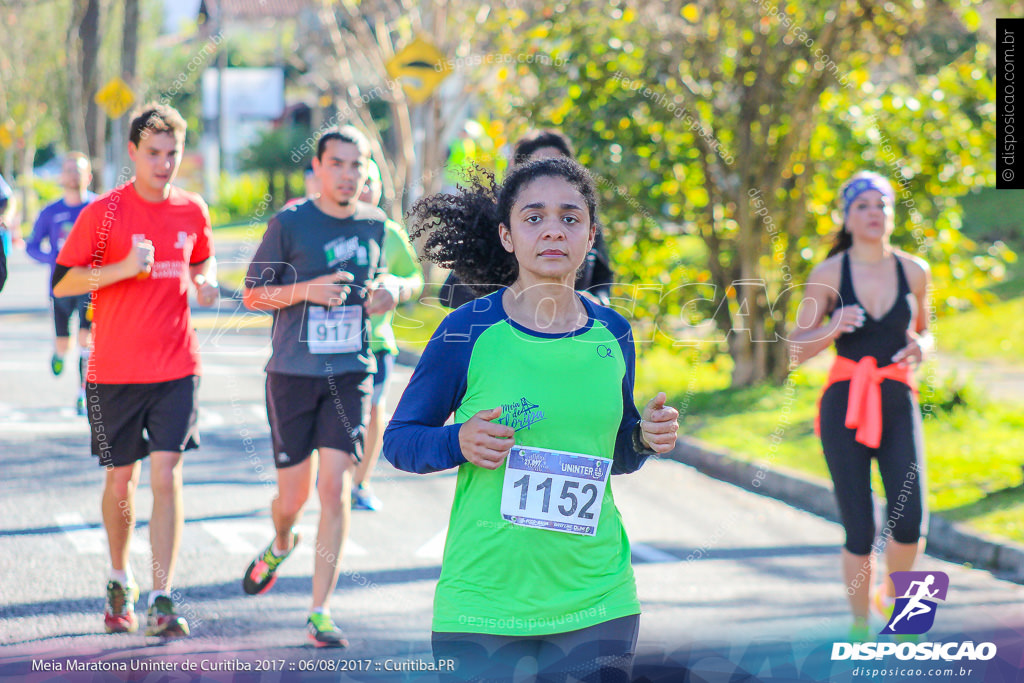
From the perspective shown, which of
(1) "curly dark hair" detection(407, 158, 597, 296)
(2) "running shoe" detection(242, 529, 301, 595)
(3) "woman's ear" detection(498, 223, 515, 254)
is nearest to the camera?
(3) "woman's ear" detection(498, 223, 515, 254)

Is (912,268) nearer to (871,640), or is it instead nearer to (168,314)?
(871,640)

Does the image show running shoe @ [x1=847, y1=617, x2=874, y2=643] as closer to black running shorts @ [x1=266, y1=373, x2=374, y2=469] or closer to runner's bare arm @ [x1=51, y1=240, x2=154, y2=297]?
black running shorts @ [x1=266, y1=373, x2=374, y2=469]

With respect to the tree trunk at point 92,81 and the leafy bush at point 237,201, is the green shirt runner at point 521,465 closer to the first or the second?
the tree trunk at point 92,81

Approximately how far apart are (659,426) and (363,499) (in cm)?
466

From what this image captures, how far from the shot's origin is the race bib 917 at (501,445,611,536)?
265 centimetres

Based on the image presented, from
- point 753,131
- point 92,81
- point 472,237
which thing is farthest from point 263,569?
point 92,81

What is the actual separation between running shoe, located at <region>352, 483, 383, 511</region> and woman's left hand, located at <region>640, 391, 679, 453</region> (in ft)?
15.1

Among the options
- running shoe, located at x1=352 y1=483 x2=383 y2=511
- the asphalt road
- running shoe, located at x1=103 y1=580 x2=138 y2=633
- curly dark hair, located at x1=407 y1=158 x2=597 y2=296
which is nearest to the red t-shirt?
running shoe, located at x1=103 y1=580 x2=138 y2=633

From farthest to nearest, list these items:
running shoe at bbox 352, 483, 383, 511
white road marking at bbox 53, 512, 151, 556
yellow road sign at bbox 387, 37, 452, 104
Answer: yellow road sign at bbox 387, 37, 452, 104 → running shoe at bbox 352, 483, 383, 511 → white road marking at bbox 53, 512, 151, 556

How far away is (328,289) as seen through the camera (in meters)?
4.85

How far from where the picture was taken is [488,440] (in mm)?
2514

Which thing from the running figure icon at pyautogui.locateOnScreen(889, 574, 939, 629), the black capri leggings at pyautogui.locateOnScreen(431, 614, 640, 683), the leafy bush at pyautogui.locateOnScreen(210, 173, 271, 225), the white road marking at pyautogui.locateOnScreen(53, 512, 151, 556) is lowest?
the white road marking at pyautogui.locateOnScreen(53, 512, 151, 556)

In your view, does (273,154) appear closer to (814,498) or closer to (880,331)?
(814,498)

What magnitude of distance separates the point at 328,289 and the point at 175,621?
4.77 ft
